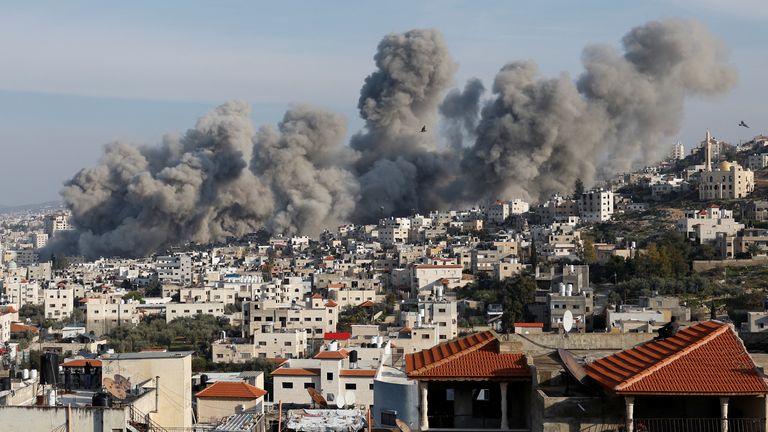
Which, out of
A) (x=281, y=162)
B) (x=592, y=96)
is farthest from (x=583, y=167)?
(x=281, y=162)

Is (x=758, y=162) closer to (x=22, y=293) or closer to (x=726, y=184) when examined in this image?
(x=726, y=184)

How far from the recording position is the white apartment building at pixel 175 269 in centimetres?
5862

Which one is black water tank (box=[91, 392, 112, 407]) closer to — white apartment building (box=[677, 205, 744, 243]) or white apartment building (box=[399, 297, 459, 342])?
white apartment building (box=[399, 297, 459, 342])

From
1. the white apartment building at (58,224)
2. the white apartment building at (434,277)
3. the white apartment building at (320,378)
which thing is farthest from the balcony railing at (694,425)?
the white apartment building at (58,224)

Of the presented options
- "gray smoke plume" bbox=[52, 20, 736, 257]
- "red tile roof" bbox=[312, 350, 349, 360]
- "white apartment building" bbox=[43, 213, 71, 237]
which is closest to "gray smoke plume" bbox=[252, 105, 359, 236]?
"gray smoke plume" bbox=[52, 20, 736, 257]

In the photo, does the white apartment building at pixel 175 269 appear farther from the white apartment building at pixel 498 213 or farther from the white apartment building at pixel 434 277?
the white apartment building at pixel 498 213

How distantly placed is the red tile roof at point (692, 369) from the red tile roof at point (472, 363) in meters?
0.59

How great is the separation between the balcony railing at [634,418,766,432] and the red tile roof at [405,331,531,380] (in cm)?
95

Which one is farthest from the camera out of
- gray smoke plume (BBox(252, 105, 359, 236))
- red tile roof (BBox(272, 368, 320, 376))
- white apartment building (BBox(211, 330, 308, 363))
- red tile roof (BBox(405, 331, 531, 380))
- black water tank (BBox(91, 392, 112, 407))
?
gray smoke plume (BBox(252, 105, 359, 236))

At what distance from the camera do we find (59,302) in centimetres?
5044

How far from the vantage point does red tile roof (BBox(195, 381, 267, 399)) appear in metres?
17.3

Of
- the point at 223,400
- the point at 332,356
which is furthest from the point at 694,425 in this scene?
the point at 332,356

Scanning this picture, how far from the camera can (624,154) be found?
8050cm

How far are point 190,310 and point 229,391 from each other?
28696 mm
